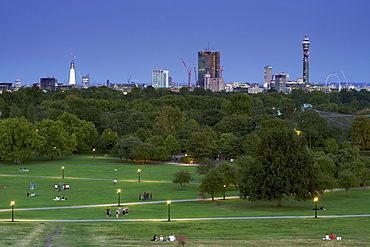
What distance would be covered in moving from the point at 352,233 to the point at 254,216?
466 inches

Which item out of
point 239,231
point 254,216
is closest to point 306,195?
point 254,216

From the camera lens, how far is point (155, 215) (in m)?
56.8

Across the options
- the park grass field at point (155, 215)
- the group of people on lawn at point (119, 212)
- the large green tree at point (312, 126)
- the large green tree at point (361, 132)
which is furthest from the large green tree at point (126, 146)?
the group of people on lawn at point (119, 212)

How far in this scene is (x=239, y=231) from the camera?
47.2 metres

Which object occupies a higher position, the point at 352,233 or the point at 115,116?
the point at 115,116

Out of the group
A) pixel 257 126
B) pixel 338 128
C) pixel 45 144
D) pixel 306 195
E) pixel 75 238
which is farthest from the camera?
pixel 338 128

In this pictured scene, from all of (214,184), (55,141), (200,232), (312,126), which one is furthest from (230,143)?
(200,232)

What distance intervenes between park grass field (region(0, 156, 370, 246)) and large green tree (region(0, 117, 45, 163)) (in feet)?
33.0

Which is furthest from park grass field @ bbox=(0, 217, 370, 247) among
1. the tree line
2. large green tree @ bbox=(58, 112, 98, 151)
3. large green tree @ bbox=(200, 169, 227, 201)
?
large green tree @ bbox=(58, 112, 98, 151)

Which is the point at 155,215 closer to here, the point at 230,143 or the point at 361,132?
the point at 230,143

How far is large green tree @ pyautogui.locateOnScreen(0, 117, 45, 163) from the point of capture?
105m

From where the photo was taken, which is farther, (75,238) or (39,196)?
(39,196)

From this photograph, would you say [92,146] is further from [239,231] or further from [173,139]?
[239,231]

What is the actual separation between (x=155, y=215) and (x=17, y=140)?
56934 millimetres
